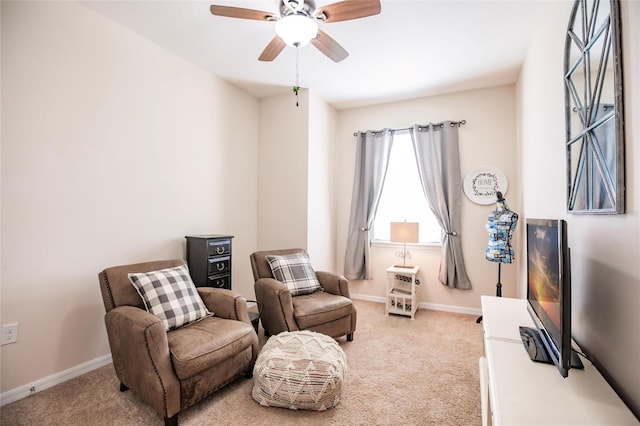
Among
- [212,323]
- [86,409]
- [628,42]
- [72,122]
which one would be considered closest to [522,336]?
[628,42]

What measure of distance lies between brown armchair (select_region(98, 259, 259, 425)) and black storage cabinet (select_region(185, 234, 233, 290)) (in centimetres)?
65

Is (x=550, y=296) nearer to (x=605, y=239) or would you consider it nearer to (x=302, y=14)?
(x=605, y=239)

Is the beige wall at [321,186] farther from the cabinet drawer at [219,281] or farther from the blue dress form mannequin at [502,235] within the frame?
the blue dress form mannequin at [502,235]

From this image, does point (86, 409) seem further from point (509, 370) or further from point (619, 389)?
point (619, 389)

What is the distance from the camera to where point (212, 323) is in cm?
207

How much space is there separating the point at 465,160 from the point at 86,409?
Answer: 4186 mm

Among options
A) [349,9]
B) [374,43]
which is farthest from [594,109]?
[374,43]

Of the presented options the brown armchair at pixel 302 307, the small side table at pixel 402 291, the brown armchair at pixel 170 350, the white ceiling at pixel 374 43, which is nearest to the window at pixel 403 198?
the small side table at pixel 402 291

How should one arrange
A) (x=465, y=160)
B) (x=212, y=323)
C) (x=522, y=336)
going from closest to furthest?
(x=522, y=336) < (x=212, y=323) < (x=465, y=160)

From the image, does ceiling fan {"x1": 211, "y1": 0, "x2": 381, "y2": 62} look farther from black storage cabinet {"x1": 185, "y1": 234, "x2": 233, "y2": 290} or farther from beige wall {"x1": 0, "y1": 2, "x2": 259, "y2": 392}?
black storage cabinet {"x1": 185, "y1": 234, "x2": 233, "y2": 290}

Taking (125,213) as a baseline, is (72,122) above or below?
above

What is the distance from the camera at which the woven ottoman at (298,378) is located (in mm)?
1768

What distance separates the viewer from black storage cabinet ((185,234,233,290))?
281 centimetres

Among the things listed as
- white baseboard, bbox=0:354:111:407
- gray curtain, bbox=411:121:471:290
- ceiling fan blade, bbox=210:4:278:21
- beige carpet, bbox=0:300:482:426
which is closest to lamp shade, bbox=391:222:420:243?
gray curtain, bbox=411:121:471:290
